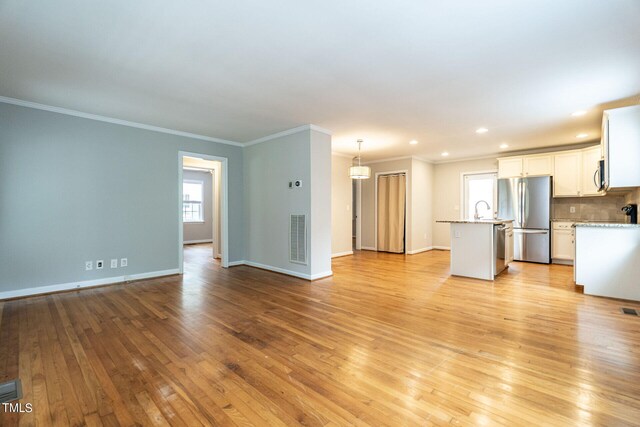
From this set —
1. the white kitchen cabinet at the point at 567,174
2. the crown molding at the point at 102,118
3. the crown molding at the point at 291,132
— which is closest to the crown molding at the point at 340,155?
the crown molding at the point at 291,132

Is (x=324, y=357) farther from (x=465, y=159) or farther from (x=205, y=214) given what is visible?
(x=205, y=214)

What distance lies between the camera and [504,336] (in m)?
2.71

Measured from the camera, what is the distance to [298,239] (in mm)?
5113

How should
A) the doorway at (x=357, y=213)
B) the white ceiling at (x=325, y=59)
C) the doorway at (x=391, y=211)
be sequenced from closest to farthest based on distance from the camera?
1. the white ceiling at (x=325, y=59)
2. the doorway at (x=391, y=211)
3. the doorway at (x=357, y=213)

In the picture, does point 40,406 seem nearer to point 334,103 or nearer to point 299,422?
point 299,422

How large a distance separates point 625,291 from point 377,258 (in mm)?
4205

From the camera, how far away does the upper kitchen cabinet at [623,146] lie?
3.75 m

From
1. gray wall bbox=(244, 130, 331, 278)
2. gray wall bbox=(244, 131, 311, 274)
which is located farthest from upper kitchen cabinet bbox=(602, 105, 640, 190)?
gray wall bbox=(244, 131, 311, 274)

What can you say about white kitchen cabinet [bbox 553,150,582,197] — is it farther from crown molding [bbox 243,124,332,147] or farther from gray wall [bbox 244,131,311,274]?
gray wall [bbox 244,131,311,274]

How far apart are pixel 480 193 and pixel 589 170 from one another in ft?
7.75

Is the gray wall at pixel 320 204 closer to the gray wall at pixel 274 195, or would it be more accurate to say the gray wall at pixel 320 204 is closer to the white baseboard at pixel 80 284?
the gray wall at pixel 274 195

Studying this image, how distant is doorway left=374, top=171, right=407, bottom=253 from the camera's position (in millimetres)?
7918

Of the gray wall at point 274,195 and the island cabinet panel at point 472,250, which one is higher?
the gray wall at point 274,195

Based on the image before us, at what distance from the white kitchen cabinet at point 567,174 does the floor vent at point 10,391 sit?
842cm
